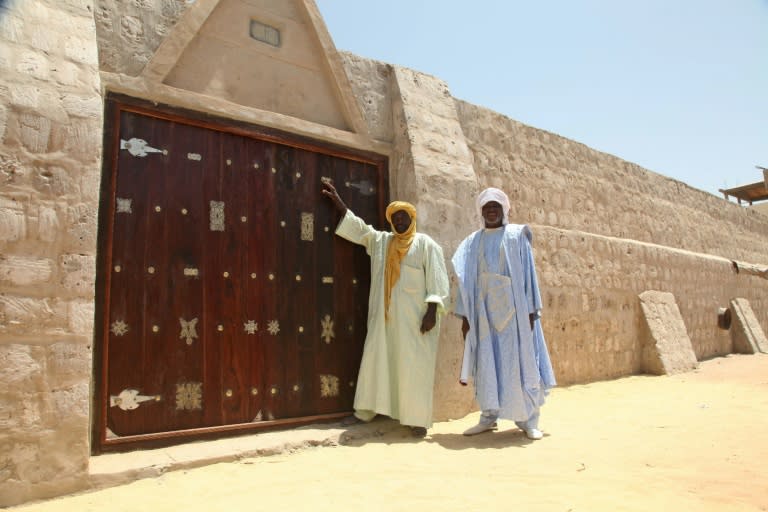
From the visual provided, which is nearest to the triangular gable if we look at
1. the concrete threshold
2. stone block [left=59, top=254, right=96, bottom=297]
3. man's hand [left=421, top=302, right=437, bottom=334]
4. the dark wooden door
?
the dark wooden door

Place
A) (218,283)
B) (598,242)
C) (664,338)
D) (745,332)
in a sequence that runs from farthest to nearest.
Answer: (745,332) < (664,338) < (598,242) < (218,283)

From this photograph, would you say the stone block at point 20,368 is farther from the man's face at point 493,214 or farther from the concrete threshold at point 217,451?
the man's face at point 493,214

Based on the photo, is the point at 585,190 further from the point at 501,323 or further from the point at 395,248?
the point at 395,248

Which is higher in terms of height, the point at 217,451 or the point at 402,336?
the point at 402,336

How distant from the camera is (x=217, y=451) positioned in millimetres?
3211

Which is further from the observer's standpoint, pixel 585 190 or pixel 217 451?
pixel 585 190

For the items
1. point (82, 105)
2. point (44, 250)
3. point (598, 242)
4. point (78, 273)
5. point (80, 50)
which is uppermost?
point (80, 50)

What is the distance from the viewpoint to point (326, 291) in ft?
13.7

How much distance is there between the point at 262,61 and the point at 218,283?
1.61 metres

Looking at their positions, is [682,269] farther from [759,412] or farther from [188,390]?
[188,390]

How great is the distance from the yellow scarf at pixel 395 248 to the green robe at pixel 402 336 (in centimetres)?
3

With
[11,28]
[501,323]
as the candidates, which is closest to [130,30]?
[11,28]

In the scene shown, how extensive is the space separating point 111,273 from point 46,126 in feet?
2.79

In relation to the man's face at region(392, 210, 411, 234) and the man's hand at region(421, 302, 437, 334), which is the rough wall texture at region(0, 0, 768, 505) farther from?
the man's hand at region(421, 302, 437, 334)
